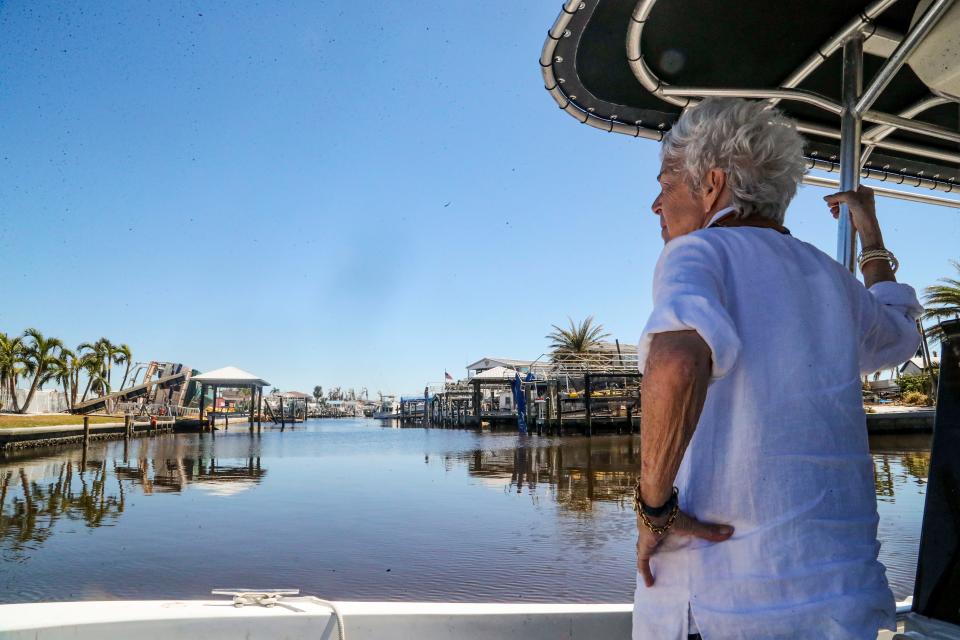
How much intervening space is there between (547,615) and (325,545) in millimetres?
6946

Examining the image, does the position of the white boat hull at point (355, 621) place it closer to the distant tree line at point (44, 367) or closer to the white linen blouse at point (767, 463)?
the white linen blouse at point (767, 463)

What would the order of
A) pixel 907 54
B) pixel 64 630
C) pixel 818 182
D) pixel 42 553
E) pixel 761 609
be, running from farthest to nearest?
pixel 42 553 < pixel 818 182 < pixel 907 54 < pixel 64 630 < pixel 761 609

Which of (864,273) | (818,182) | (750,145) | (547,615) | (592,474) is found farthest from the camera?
(592,474)

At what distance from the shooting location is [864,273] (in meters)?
1.39

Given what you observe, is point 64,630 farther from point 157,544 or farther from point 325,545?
point 157,544

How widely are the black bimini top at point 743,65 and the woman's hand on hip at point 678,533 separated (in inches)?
75.6

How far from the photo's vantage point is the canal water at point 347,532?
6.48 meters

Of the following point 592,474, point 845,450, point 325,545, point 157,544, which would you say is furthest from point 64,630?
point 592,474

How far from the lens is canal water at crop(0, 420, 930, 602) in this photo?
6480mm

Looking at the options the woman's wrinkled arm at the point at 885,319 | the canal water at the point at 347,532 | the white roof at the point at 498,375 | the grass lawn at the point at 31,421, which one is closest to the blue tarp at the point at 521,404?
the white roof at the point at 498,375

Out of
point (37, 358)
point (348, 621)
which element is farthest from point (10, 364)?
point (348, 621)

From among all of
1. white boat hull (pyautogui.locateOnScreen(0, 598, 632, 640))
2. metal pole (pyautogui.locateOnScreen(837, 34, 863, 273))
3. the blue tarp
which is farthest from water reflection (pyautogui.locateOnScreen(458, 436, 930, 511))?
the blue tarp

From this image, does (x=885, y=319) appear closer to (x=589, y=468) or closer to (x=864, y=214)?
(x=864, y=214)

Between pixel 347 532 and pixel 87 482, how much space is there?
9.68 m
